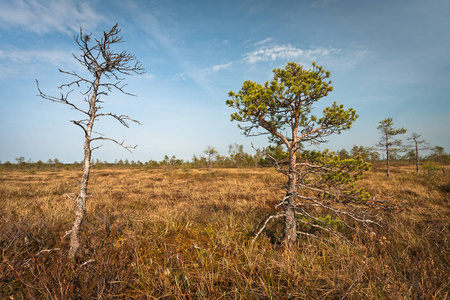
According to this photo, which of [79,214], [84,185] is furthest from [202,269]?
[84,185]

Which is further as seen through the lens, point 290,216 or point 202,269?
point 290,216

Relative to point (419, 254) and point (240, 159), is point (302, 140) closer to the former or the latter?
point (419, 254)

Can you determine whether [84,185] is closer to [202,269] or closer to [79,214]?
[79,214]

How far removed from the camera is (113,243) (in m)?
3.41

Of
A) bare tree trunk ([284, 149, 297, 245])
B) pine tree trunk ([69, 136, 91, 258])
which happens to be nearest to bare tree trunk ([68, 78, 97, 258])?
pine tree trunk ([69, 136, 91, 258])

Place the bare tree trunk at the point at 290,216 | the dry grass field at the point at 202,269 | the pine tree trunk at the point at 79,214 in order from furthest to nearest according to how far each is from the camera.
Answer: the bare tree trunk at the point at 290,216, the pine tree trunk at the point at 79,214, the dry grass field at the point at 202,269

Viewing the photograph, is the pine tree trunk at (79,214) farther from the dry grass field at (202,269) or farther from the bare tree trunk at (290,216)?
the bare tree trunk at (290,216)

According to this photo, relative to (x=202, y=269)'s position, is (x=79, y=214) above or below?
above

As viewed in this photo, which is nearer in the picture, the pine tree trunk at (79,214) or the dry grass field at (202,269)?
the dry grass field at (202,269)

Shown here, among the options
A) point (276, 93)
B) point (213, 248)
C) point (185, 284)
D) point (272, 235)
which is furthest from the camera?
point (272, 235)

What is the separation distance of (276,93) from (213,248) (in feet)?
11.8

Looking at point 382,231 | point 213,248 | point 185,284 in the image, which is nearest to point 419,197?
point 382,231

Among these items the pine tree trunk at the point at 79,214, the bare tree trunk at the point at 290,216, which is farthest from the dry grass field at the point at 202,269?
the bare tree trunk at the point at 290,216

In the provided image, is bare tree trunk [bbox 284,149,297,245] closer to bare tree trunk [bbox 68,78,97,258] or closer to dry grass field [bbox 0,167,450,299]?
dry grass field [bbox 0,167,450,299]
